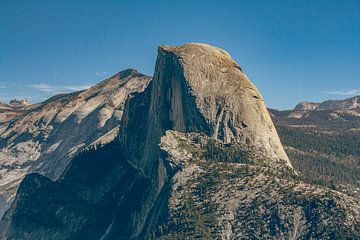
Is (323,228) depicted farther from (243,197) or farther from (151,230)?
(151,230)

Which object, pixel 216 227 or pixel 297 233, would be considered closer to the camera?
pixel 297 233

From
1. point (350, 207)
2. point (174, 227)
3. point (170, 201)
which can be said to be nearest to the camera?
point (350, 207)

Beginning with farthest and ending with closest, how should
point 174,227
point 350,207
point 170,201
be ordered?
point 170,201 < point 174,227 < point 350,207

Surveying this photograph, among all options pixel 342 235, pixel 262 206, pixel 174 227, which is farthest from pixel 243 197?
pixel 342 235

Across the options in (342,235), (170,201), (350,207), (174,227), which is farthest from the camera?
(170,201)

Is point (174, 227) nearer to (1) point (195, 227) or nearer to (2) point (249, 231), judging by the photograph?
(1) point (195, 227)

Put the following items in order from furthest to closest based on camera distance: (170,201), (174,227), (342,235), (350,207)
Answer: (170,201), (174,227), (350,207), (342,235)

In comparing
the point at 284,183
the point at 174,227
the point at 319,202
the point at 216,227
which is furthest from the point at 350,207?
the point at 174,227

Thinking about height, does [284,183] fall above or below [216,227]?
above

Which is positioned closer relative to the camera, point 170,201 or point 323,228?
point 323,228
